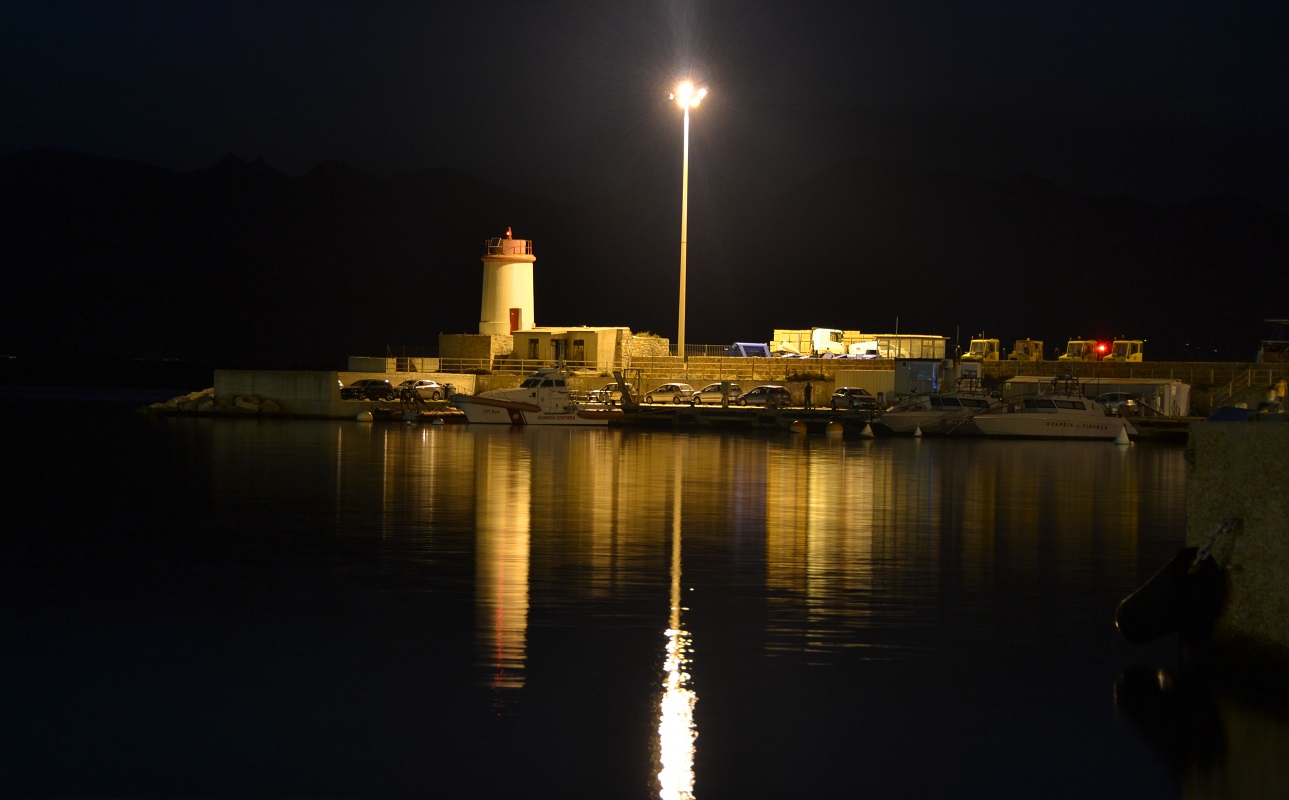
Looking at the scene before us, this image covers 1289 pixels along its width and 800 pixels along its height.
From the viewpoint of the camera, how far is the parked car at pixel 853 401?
50.1 meters

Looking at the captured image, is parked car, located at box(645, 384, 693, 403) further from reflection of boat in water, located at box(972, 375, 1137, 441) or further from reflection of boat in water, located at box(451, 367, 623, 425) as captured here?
reflection of boat in water, located at box(972, 375, 1137, 441)

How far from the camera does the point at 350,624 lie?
12.4 meters

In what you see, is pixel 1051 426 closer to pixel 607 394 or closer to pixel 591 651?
pixel 607 394

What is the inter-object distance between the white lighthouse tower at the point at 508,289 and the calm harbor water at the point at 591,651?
1477 inches

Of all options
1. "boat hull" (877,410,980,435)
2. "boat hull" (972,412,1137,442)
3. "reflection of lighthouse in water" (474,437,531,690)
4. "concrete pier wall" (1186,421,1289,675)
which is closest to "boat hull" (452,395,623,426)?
"boat hull" (877,410,980,435)

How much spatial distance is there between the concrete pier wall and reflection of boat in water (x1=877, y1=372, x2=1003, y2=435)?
35354 mm

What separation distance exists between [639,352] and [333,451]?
86.5ft

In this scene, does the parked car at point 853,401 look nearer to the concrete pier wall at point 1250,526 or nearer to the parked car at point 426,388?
the parked car at point 426,388

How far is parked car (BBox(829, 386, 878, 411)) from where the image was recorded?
5012cm

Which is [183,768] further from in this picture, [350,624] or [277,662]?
[350,624]

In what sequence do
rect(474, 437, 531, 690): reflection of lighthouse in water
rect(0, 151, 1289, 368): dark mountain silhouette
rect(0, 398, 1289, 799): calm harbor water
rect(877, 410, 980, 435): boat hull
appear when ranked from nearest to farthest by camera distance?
rect(0, 398, 1289, 799): calm harbor water → rect(474, 437, 531, 690): reflection of lighthouse in water → rect(877, 410, 980, 435): boat hull → rect(0, 151, 1289, 368): dark mountain silhouette

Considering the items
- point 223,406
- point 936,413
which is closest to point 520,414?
point 223,406

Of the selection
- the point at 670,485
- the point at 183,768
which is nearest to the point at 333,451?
the point at 670,485

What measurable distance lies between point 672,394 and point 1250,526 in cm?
4363
